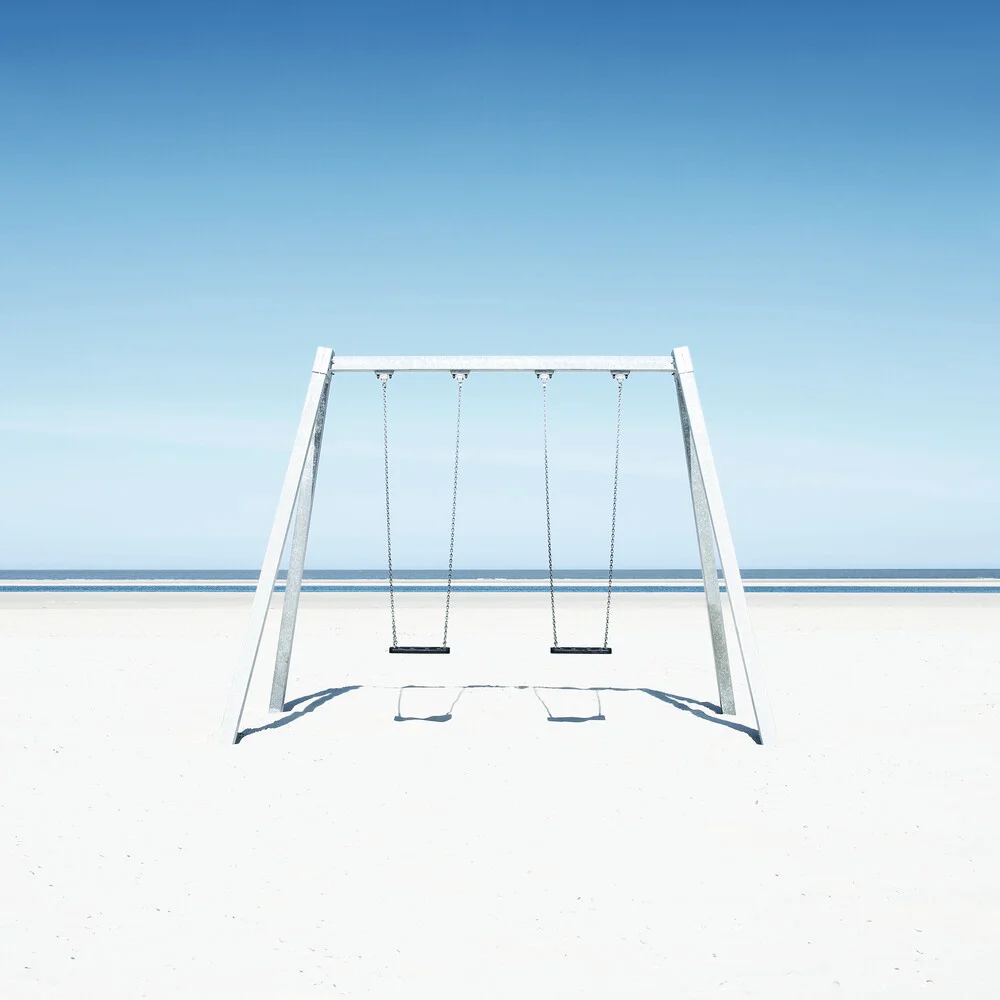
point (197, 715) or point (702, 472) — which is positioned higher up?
point (702, 472)

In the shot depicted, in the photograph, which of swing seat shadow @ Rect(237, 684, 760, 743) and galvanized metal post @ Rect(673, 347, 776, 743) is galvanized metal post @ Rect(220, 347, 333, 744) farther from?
galvanized metal post @ Rect(673, 347, 776, 743)

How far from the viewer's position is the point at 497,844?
3.91m

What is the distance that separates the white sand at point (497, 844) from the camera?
275 cm

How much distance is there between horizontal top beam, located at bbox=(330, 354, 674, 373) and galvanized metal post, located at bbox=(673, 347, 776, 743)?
0.27 meters

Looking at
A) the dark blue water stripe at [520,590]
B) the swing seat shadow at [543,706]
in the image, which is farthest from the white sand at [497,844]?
the dark blue water stripe at [520,590]

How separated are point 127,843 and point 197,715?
3.14 m

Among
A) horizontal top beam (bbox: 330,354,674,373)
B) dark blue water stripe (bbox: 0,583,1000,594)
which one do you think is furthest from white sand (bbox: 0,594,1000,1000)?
dark blue water stripe (bbox: 0,583,1000,594)

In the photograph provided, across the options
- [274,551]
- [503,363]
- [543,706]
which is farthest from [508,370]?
[543,706]

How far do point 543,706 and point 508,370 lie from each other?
108 inches

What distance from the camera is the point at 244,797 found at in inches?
185

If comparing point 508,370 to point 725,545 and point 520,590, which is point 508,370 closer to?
point 725,545

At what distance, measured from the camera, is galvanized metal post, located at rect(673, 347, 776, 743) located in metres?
5.93

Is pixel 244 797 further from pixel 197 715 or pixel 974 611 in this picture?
pixel 974 611

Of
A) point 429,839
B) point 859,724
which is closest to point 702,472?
point 859,724
